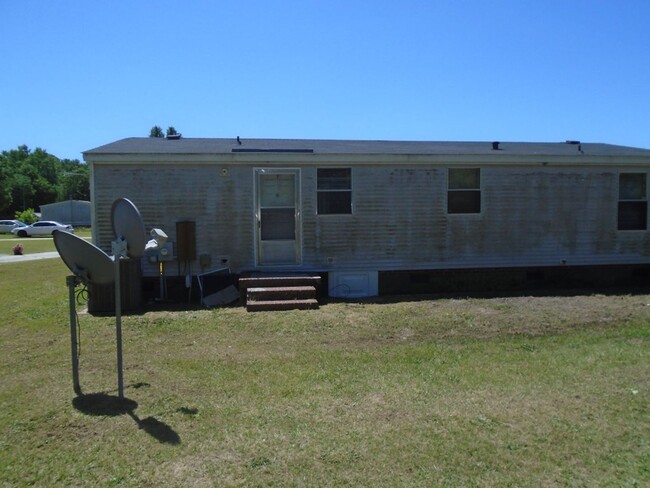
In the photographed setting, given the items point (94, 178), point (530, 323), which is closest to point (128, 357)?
point (94, 178)

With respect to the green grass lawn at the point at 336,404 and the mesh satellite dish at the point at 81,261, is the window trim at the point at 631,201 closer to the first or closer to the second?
the green grass lawn at the point at 336,404

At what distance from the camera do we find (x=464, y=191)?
10320mm

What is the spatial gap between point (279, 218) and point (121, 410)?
20.0ft

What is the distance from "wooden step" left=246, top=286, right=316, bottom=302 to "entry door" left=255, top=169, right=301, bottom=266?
125cm

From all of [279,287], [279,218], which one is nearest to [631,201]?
[279,218]

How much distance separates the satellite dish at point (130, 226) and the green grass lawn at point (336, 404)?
1.32 meters

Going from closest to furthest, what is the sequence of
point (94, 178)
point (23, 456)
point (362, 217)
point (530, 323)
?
point (23, 456) < point (530, 323) < point (94, 178) < point (362, 217)

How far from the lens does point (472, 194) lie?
1035cm

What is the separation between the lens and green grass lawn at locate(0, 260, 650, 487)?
3201 mm

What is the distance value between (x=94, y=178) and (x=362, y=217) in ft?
16.6

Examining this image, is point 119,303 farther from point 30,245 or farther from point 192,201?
point 30,245

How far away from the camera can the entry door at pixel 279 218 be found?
32.1 ft

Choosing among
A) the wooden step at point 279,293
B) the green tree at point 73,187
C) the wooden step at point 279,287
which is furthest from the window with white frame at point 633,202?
the green tree at point 73,187

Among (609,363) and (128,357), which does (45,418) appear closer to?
(128,357)
